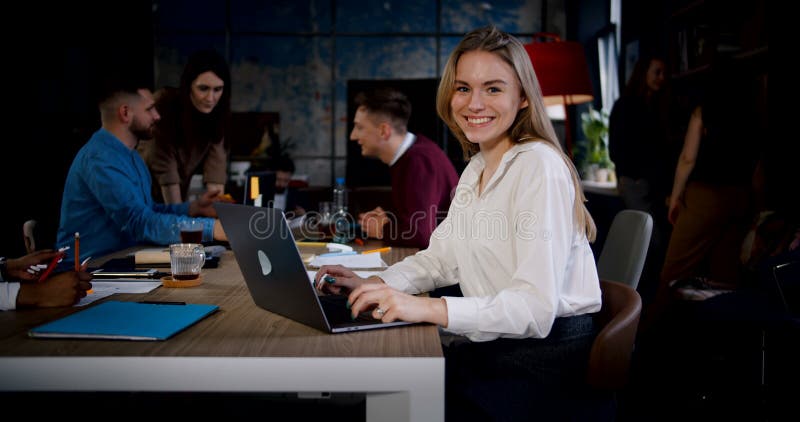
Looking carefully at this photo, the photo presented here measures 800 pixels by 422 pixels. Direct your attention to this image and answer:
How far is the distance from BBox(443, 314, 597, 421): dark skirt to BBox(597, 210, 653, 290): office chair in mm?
546

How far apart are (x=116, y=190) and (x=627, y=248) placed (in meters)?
2.03

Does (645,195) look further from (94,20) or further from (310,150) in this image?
(94,20)

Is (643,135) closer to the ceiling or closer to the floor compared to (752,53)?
closer to the floor

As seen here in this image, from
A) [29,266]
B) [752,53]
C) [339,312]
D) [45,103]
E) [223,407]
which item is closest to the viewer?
[339,312]

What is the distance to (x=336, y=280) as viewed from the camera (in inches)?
63.4

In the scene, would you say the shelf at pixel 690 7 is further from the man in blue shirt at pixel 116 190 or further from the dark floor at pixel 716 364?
the man in blue shirt at pixel 116 190

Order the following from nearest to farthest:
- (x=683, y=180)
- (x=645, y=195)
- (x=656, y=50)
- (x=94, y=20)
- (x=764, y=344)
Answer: (x=764, y=344)
(x=683, y=180)
(x=645, y=195)
(x=656, y=50)
(x=94, y=20)

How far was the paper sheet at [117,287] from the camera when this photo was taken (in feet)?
5.23

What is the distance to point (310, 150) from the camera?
7.84 metres

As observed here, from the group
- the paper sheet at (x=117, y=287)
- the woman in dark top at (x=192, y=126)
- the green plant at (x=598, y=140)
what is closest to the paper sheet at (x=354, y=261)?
the paper sheet at (x=117, y=287)

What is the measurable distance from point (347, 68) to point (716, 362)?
560cm

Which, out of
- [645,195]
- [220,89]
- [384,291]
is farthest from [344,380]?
[645,195]

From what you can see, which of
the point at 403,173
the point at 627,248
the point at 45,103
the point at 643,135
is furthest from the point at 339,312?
the point at 45,103

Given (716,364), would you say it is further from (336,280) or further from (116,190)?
(116,190)
